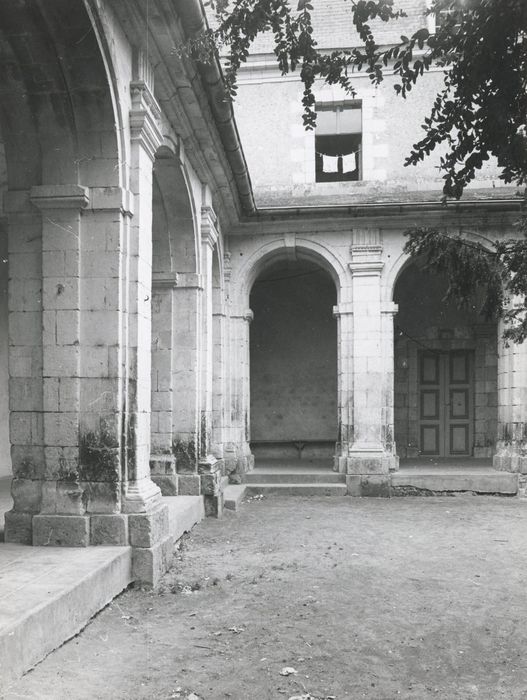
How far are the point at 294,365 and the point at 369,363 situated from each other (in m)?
3.37

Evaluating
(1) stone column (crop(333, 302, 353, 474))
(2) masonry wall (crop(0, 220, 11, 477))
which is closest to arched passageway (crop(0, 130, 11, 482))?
(2) masonry wall (crop(0, 220, 11, 477))

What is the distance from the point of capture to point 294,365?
14.8 metres

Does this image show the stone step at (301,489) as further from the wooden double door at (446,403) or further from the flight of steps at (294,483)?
the wooden double door at (446,403)

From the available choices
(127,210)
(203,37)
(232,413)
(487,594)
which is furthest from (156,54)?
(232,413)

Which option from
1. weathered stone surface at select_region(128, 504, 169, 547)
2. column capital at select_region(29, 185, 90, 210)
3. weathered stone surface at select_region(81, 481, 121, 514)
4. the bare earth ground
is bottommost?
the bare earth ground

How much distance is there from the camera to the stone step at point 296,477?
11.5m

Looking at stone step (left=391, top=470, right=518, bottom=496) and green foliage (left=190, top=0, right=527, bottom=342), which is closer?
green foliage (left=190, top=0, right=527, bottom=342)

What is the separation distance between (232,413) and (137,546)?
6.65 metres

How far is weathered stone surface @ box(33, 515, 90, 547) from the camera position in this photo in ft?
17.3

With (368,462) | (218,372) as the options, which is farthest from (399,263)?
(218,372)

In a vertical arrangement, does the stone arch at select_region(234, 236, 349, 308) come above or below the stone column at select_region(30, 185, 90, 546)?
above

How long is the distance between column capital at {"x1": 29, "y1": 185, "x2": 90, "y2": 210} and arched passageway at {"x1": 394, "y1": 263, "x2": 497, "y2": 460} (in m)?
9.88

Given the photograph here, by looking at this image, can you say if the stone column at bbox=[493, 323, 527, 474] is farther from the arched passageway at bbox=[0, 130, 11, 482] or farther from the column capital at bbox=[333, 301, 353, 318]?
the arched passageway at bbox=[0, 130, 11, 482]

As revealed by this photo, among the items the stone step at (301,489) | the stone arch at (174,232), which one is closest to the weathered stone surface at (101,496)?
the stone arch at (174,232)
